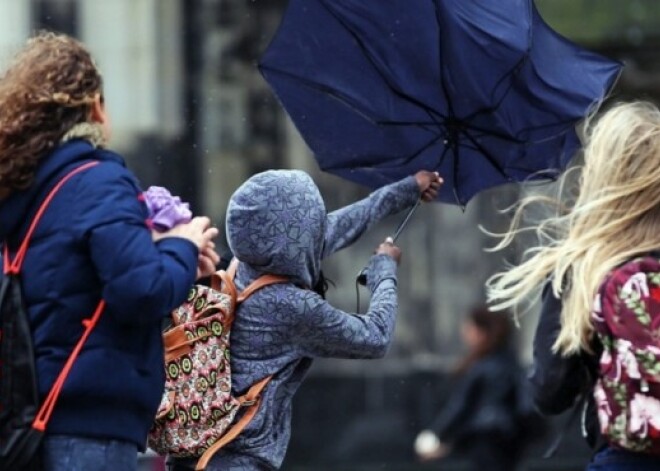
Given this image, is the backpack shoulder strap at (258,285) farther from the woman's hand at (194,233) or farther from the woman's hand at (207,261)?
the woman's hand at (194,233)

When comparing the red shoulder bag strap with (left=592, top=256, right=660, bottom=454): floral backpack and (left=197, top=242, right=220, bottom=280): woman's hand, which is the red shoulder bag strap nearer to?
(left=197, top=242, right=220, bottom=280): woman's hand

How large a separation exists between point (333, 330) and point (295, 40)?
3.52 ft

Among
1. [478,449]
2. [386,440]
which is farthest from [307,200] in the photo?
[386,440]

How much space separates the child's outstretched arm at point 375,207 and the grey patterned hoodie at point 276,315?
301mm

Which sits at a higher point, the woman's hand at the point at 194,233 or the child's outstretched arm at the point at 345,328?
the woman's hand at the point at 194,233

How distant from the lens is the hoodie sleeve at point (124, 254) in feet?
13.6

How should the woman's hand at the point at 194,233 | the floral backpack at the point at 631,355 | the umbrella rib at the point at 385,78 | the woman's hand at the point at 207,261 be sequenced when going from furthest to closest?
1. the umbrella rib at the point at 385,78
2. the floral backpack at the point at 631,355
3. the woman's hand at the point at 207,261
4. the woman's hand at the point at 194,233

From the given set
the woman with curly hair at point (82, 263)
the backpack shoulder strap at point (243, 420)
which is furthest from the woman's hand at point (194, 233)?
the backpack shoulder strap at point (243, 420)

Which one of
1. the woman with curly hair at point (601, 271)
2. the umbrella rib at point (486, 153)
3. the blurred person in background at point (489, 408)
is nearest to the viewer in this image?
the woman with curly hair at point (601, 271)

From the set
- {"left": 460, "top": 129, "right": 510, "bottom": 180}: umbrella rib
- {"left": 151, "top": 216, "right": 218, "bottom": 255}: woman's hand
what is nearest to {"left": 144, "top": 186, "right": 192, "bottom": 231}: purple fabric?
{"left": 151, "top": 216, "right": 218, "bottom": 255}: woman's hand

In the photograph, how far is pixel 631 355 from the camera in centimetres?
464

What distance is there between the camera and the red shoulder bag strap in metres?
4.17

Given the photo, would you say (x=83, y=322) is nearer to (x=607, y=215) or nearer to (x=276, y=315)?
(x=276, y=315)

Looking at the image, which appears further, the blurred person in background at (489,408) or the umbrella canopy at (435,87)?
the blurred person in background at (489,408)
